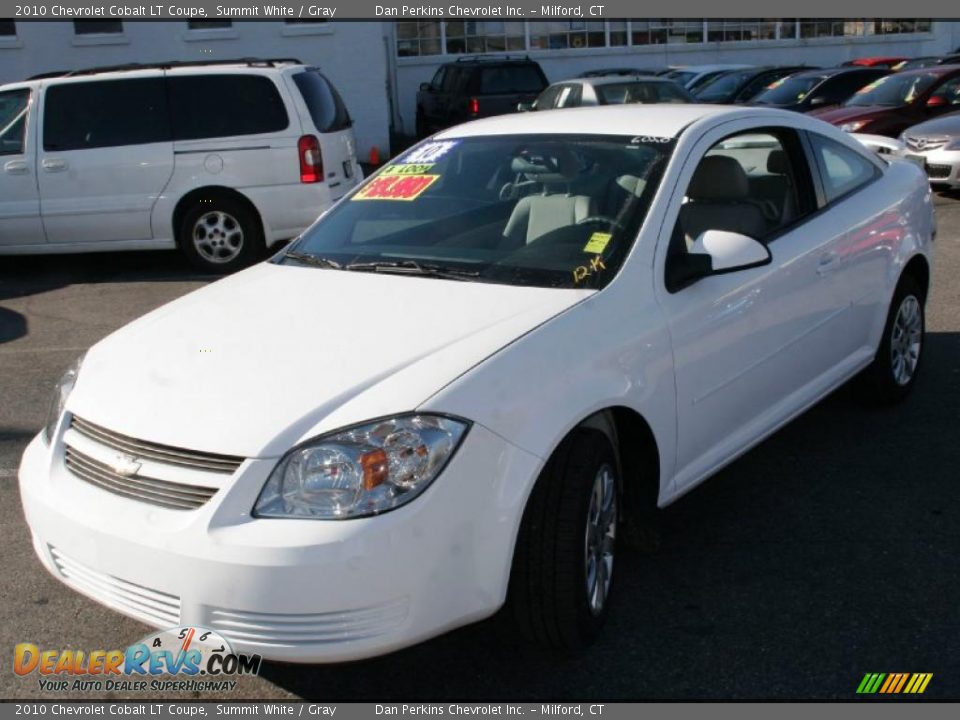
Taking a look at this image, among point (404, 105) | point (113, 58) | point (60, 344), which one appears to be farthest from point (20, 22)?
point (60, 344)

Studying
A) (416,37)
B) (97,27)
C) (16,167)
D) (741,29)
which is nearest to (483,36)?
(416,37)

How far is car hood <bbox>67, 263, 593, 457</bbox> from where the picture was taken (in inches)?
116

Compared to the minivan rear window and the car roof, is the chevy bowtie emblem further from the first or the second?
the minivan rear window

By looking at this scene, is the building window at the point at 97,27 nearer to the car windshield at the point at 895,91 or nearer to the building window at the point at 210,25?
the building window at the point at 210,25

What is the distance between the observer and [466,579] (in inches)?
113

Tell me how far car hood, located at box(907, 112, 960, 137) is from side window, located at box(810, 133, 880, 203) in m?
7.60

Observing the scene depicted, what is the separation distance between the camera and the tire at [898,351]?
5.31 meters

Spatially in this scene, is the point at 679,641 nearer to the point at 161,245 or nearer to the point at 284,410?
the point at 284,410

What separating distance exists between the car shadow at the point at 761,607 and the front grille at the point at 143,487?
0.76 m

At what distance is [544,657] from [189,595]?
1113 millimetres

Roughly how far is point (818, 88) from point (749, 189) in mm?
12692

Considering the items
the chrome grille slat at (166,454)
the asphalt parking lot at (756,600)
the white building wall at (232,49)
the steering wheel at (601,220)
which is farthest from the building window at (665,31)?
the chrome grille slat at (166,454)

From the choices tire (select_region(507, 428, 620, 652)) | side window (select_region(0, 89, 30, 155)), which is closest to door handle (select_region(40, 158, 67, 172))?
side window (select_region(0, 89, 30, 155))

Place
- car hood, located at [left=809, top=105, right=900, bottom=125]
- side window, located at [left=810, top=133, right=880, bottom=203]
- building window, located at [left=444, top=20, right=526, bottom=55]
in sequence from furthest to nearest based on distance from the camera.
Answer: building window, located at [left=444, top=20, right=526, bottom=55], car hood, located at [left=809, top=105, right=900, bottom=125], side window, located at [left=810, top=133, right=880, bottom=203]
